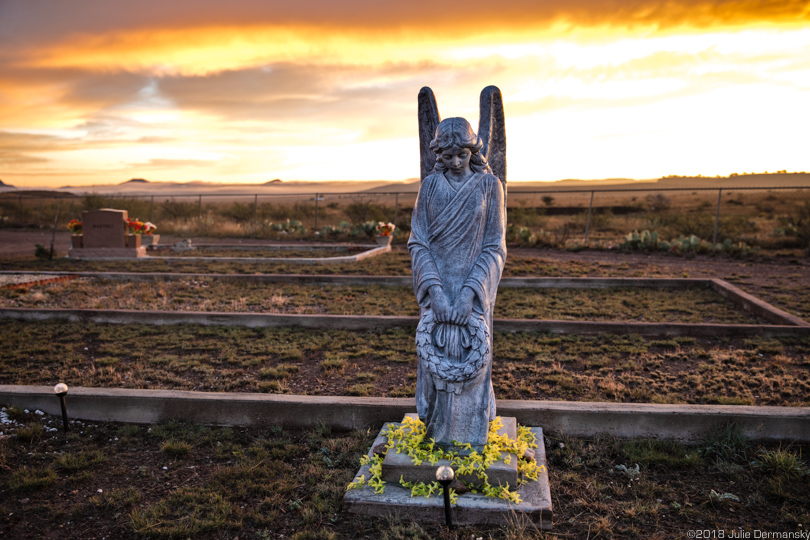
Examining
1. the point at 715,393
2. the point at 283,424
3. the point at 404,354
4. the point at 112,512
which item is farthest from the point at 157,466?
the point at 715,393

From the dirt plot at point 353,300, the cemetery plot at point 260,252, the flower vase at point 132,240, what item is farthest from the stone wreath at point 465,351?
the flower vase at point 132,240

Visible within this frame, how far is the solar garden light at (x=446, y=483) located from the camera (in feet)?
9.01

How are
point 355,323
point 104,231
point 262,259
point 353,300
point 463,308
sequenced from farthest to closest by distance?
point 104,231 < point 262,259 < point 353,300 < point 355,323 < point 463,308

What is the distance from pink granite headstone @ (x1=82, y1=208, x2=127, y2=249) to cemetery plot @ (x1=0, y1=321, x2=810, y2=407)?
8806 mm

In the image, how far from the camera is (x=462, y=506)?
3121 millimetres

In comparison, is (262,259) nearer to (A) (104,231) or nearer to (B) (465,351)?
(A) (104,231)

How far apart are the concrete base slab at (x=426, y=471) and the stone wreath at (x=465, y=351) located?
578 millimetres

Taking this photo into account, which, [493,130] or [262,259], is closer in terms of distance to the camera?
[493,130]

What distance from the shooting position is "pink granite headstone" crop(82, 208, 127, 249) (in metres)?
15.5

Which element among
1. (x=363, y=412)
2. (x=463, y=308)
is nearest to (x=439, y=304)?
(x=463, y=308)

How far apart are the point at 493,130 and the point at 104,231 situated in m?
15.3

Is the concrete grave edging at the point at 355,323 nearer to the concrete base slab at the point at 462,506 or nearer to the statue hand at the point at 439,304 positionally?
the statue hand at the point at 439,304

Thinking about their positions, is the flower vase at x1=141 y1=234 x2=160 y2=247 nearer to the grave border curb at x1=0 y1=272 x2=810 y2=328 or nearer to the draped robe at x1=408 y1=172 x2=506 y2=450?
the grave border curb at x1=0 y1=272 x2=810 y2=328

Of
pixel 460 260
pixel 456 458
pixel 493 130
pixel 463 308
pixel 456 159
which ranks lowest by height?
pixel 456 458
